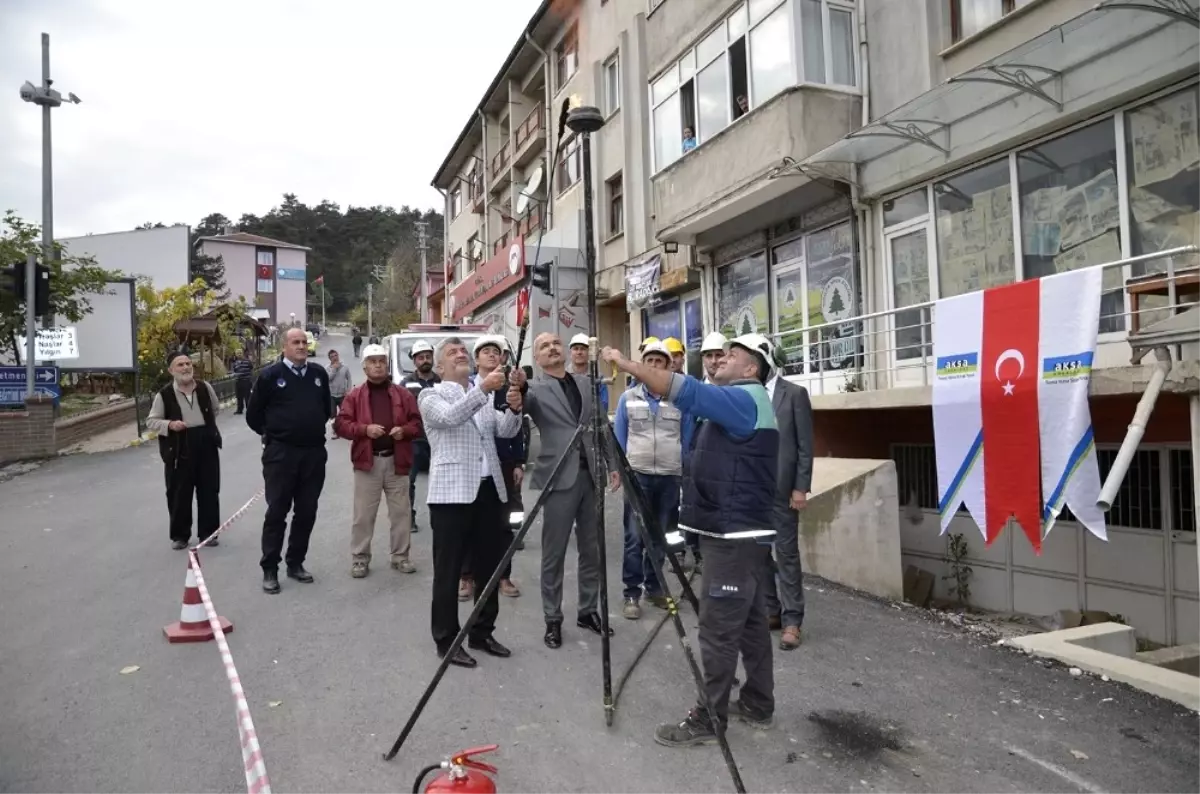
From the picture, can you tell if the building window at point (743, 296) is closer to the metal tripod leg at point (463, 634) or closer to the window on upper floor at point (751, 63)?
the window on upper floor at point (751, 63)

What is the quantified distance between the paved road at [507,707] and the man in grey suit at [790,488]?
0.28 m

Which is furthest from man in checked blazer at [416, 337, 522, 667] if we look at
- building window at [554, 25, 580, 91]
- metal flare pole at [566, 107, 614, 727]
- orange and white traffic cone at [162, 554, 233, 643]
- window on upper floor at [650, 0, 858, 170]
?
building window at [554, 25, 580, 91]

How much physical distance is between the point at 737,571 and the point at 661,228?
11675mm

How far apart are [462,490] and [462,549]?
14.0 inches

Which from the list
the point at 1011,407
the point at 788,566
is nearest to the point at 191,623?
the point at 788,566

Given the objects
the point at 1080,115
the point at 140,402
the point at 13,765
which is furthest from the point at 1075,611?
the point at 140,402

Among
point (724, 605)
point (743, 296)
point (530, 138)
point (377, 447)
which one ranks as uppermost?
point (530, 138)

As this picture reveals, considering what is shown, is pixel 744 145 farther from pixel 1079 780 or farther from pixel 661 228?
pixel 1079 780

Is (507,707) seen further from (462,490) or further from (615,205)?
(615,205)

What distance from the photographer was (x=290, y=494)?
21.4 ft

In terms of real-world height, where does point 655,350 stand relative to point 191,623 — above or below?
above

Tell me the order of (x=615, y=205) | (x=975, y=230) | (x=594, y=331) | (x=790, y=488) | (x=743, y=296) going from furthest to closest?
(x=615, y=205)
(x=743, y=296)
(x=975, y=230)
(x=790, y=488)
(x=594, y=331)

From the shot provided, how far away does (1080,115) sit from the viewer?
8367mm

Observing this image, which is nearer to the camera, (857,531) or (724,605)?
(724,605)
